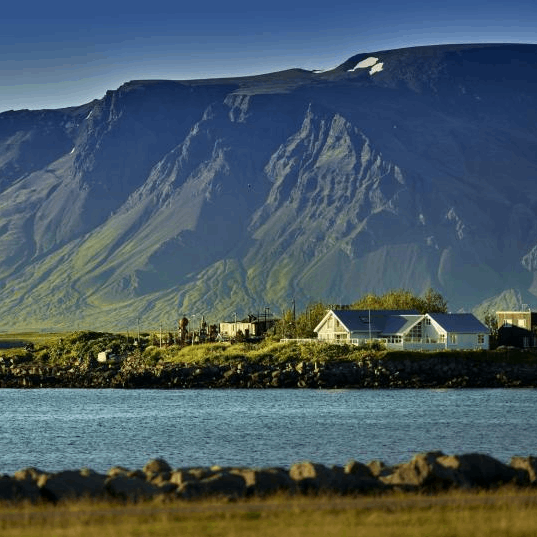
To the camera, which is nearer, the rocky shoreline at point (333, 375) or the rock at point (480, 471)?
the rock at point (480, 471)

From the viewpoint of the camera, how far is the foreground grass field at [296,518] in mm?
Answer: 27812

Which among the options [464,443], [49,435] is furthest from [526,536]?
[49,435]

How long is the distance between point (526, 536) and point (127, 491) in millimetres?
9286

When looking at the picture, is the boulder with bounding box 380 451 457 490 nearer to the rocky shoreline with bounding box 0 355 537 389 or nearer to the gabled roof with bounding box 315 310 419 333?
the rocky shoreline with bounding box 0 355 537 389

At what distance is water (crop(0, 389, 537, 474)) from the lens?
214 ft

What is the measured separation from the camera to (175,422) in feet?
291

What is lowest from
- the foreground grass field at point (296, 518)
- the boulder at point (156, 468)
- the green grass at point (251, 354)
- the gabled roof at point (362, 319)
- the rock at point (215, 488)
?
the foreground grass field at point (296, 518)

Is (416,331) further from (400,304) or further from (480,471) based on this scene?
(480,471)

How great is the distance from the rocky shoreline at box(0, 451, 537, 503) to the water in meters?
23.2

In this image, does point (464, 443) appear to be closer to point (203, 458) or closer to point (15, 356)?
point (203, 458)

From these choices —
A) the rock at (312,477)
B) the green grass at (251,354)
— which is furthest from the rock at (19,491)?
the green grass at (251,354)

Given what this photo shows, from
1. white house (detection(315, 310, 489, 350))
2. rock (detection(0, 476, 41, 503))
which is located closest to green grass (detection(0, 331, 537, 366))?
white house (detection(315, 310, 489, 350))

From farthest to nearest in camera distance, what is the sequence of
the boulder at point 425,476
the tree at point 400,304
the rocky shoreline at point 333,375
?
1. the tree at point 400,304
2. the rocky shoreline at point 333,375
3. the boulder at point 425,476

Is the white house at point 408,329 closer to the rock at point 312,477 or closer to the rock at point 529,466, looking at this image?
the rock at point 529,466
